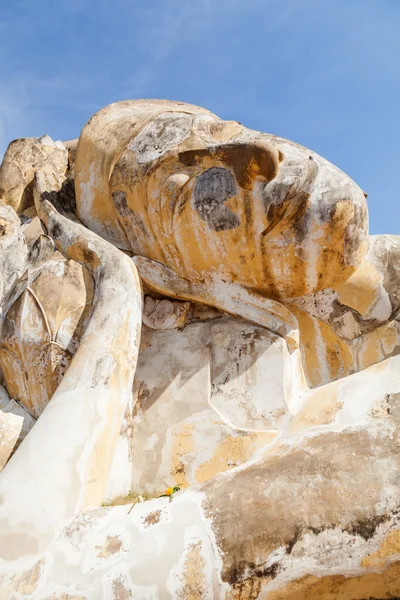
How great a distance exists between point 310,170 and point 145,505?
210 cm

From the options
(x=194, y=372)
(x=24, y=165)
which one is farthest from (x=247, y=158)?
(x=24, y=165)

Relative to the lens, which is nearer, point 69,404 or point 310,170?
point 69,404

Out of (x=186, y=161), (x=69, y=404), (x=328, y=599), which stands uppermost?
(x=186, y=161)

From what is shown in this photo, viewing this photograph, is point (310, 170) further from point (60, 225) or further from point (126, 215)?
point (60, 225)

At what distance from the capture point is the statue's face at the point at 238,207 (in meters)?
3.35

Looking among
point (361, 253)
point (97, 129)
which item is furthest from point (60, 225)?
point (361, 253)

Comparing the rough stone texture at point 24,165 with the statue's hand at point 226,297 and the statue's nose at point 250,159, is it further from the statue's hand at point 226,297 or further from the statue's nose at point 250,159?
the statue's nose at point 250,159

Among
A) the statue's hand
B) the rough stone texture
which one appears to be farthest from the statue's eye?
the rough stone texture

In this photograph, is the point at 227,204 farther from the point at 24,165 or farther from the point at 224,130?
the point at 24,165

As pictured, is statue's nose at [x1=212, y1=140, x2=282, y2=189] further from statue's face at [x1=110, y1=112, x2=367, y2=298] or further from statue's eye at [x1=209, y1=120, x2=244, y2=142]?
statue's eye at [x1=209, y1=120, x2=244, y2=142]

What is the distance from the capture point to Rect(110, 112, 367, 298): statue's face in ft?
11.0

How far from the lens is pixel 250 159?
3.31 m

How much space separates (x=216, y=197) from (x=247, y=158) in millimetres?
288

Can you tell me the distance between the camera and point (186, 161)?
3.53 m
